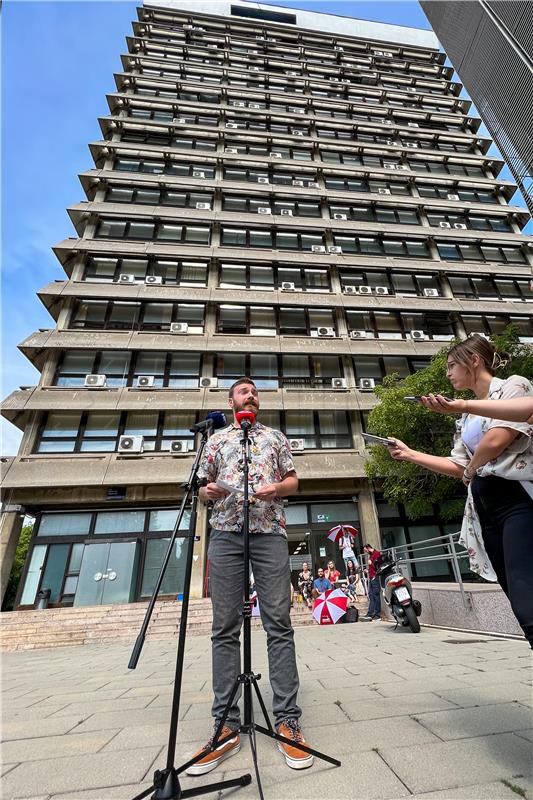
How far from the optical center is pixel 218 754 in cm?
187

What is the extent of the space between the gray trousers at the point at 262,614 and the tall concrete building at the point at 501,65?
26196 mm

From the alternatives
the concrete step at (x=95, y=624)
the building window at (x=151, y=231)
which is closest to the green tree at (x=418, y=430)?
the concrete step at (x=95, y=624)

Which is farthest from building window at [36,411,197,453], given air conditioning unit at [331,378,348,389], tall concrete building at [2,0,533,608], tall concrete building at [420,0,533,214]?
tall concrete building at [420,0,533,214]

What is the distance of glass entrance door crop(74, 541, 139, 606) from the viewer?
13609 millimetres

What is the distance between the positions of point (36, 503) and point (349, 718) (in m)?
15.5

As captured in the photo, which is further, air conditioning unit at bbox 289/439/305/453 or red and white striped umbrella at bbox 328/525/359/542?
air conditioning unit at bbox 289/439/305/453

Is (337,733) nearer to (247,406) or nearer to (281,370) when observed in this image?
(247,406)

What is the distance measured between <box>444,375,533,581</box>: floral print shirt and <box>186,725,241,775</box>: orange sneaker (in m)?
1.65

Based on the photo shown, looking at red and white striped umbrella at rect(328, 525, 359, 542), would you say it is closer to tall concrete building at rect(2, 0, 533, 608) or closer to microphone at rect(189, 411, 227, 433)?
tall concrete building at rect(2, 0, 533, 608)

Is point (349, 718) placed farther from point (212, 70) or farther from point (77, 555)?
point (212, 70)

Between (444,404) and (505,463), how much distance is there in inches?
16.1

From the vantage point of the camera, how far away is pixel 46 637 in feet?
33.0

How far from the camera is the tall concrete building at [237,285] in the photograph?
48.3ft

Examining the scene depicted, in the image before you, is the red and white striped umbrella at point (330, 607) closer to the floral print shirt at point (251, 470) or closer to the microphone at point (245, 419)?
the floral print shirt at point (251, 470)
